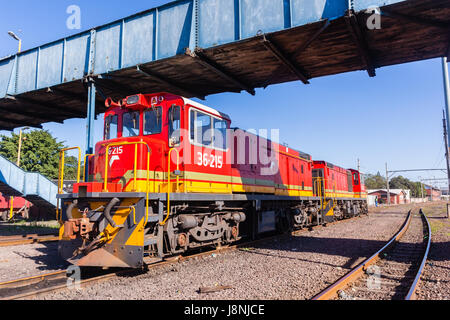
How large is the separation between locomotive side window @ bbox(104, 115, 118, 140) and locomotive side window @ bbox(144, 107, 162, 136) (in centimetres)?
86

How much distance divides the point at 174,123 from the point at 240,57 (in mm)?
4038

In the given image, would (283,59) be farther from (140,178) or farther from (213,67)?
(140,178)

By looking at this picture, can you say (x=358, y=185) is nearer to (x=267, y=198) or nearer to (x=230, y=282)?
(x=267, y=198)

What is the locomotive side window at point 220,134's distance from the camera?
28.5 ft

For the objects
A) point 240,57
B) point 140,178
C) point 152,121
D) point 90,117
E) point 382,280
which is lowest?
point 382,280

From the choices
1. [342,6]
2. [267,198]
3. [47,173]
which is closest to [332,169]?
[267,198]

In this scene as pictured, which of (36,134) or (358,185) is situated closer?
(358,185)

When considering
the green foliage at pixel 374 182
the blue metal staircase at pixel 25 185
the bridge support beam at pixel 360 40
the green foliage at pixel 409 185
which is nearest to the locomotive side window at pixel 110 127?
the bridge support beam at pixel 360 40

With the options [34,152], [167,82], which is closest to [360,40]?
[167,82]

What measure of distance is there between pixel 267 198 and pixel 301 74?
4.37 metres

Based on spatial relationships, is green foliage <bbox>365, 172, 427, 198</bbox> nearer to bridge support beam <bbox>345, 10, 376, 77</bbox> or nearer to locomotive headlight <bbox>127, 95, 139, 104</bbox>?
bridge support beam <bbox>345, 10, 376, 77</bbox>

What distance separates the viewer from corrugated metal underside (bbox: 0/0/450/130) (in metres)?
8.57

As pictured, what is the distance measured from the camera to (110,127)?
26.8ft

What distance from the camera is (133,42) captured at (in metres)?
11.4
